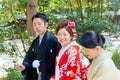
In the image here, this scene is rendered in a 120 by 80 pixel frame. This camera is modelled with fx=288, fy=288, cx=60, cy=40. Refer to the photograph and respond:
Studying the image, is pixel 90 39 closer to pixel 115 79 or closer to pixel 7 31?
pixel 115 79

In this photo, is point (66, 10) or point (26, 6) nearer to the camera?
point (26, 6)

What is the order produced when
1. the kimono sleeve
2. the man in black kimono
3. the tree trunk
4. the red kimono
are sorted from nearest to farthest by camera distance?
the red kimono
the man in black kimono
the kimono sleeve
the tree trunk

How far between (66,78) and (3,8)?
310cm

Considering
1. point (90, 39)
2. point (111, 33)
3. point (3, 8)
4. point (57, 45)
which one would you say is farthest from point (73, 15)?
point (90, 39)

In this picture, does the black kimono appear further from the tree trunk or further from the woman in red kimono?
the tree trunk

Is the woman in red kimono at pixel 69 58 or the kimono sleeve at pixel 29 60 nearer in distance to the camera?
the woman in red kimono at pixel 69 58

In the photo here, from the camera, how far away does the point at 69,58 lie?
259 centimetres

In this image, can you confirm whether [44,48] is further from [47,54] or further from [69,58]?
[69,58]

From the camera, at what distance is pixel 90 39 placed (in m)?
2.02

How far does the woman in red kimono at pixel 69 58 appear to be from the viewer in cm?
255

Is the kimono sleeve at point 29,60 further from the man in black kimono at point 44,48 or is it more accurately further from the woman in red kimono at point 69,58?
the woman in red kimono at point 69,58

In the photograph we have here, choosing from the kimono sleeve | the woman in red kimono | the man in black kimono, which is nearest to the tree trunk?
the kimono sleeve

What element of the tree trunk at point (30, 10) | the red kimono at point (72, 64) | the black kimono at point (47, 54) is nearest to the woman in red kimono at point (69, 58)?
the red kimono at point (72, 64)

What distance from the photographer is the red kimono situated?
2547mm
